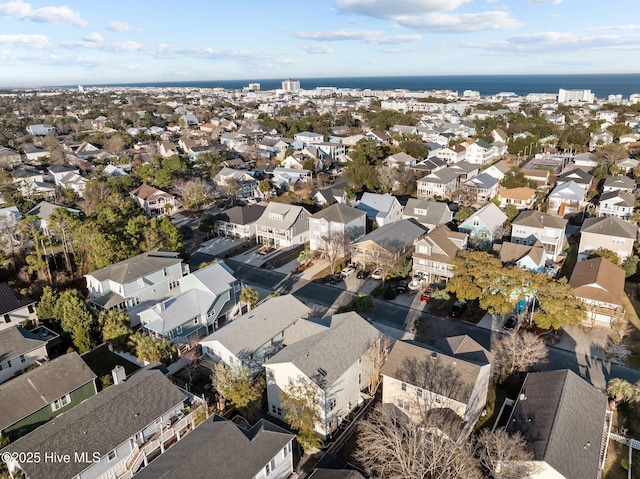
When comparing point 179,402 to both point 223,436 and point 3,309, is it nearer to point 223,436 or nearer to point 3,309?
point 223,436

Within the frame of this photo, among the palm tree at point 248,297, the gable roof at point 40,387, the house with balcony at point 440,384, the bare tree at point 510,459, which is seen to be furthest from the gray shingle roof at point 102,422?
the bare tree at point 510,459

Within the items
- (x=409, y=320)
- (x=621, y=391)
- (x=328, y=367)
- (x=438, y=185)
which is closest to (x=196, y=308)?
(x=328, y=367)

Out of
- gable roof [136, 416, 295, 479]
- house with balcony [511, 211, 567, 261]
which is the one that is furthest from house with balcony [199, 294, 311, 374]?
house with balcony [511, 211, 567, 261]

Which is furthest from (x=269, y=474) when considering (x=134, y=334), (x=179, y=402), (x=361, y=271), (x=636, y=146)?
(x=636, y=146)

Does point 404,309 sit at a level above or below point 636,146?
below

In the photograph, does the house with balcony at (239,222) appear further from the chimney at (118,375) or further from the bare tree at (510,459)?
the bare tree at (510,459)
